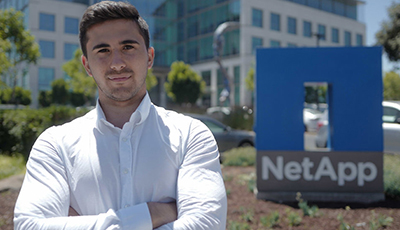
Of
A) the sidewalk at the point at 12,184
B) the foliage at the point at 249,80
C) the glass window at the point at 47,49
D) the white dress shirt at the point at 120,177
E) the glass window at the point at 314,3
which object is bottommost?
the sidewalk at the point at 12,184

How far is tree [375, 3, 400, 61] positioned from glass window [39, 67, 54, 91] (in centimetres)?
3566

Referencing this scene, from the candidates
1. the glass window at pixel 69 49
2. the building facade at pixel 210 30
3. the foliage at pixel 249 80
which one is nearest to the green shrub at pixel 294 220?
the foliage at pixel 249 80

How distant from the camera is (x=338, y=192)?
19.3 ft

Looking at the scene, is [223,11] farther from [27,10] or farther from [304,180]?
[304,180]

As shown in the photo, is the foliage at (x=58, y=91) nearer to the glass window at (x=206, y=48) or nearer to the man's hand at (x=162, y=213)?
the glass window at (x=206, y=48)

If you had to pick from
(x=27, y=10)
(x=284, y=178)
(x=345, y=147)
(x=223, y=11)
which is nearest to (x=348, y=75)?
(x=345, y=147)

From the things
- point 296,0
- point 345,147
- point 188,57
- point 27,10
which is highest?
point 296,0

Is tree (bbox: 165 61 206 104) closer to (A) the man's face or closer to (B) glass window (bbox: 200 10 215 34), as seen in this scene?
(B) glass window (bbox: 200 10 215 34)

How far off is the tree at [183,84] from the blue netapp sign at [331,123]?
32726 millimetres

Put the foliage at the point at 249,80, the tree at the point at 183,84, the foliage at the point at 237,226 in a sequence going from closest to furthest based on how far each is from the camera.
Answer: the foliage at the point at 237,226, the foliage at the point at 249,80, the tree at the point at 183,84

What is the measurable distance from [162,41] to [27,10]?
15.7 metres

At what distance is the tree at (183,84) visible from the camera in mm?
38688

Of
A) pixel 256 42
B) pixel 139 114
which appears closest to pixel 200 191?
pixel 139 114

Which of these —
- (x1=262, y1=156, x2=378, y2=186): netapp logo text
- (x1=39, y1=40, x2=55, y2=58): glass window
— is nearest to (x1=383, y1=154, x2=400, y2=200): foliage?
(x1=262, y1=156, x2=378, y2=186): netapp logo text
